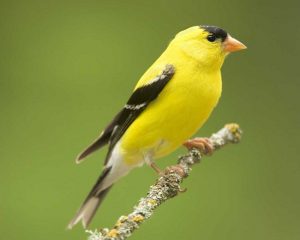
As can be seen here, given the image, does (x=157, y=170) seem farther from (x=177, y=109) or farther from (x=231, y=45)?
(x=231, y=45)

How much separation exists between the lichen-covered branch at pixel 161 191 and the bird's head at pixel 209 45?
472 millimetres

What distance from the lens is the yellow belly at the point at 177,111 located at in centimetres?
345

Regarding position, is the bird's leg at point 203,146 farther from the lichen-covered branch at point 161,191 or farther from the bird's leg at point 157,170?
the bird's leg at point 157,170

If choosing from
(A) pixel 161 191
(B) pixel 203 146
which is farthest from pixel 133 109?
(A) pixel 161 191

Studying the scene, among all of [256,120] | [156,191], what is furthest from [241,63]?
[156,191]

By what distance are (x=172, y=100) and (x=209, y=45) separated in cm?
37

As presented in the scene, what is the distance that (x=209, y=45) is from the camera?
362 cm

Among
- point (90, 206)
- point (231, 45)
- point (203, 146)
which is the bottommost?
point (90, 206)

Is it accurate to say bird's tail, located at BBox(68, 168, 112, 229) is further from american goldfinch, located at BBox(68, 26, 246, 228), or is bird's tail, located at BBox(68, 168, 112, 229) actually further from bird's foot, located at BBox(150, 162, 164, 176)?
bird's foot, located at BBox(150, 162, 164, 176)

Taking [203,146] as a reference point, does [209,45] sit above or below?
above

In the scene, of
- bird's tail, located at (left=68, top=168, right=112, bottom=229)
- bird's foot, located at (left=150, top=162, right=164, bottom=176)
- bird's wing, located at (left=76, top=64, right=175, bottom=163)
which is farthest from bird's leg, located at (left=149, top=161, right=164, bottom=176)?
bird's tail, located at (left=68, top=168, right=112, bottom=229)

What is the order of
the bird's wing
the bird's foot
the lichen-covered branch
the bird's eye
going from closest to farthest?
the lichen-covered branch < the bird's foot < the bird's wing < the bird's eye

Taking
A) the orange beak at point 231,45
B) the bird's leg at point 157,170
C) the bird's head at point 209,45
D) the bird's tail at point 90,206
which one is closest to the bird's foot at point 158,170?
the bird's leg at point 157,170

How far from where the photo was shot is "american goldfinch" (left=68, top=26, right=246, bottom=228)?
346 cm
